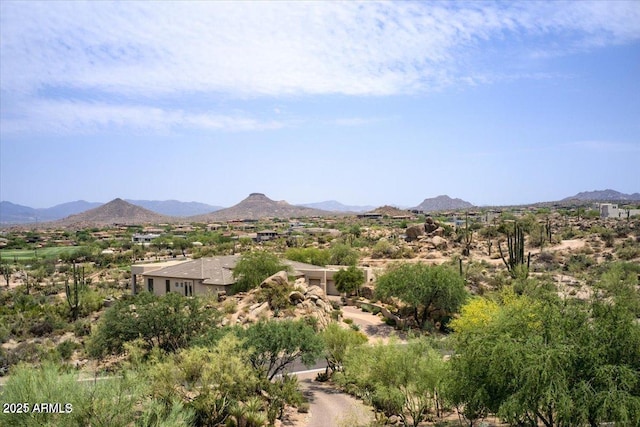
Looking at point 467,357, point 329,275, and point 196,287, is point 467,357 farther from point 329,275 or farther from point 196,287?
point 329,275

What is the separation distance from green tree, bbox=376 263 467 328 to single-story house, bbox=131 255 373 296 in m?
12.2

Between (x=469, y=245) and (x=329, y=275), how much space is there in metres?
30.4

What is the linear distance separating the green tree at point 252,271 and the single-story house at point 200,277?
0.77m

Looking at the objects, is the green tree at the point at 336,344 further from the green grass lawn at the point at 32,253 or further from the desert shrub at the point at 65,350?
the green grass lawn at the point at 32,253

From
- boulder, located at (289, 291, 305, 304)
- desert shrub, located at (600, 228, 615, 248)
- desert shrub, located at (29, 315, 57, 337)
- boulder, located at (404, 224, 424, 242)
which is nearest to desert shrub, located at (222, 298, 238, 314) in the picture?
boulder, located at (289, 291, 305, 304)

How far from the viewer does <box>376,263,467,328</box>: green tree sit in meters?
38.4

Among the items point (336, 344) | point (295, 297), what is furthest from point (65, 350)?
point (336, 344)

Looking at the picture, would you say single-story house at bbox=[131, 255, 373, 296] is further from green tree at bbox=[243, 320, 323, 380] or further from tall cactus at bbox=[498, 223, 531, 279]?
green tree at bbox=[243, 320, 323, 380]

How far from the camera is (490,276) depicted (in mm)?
53594

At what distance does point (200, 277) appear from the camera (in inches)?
1802

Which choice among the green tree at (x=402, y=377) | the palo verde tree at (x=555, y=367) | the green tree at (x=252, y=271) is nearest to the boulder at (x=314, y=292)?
the green tree at (x=252, y=271)

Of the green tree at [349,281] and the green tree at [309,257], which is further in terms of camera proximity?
the green tree at [309,257]

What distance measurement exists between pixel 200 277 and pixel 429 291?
2002cm

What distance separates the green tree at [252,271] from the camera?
44094 mm
